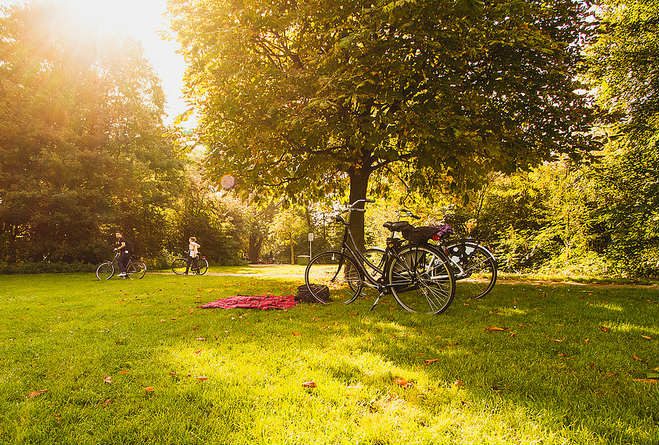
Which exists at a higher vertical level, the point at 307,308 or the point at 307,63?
the point at 307,63

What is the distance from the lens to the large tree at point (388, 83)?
257 inches

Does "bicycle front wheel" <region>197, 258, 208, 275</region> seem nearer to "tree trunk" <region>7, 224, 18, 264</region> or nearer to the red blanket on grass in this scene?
"tree trunk" <region>7, 224, 18, 264</region>

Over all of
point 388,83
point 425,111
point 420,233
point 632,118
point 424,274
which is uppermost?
point 632,118

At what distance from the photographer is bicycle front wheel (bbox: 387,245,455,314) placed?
5.05m

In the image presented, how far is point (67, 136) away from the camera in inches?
711

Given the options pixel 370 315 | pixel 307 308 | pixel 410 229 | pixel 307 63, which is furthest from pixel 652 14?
pixel 307 308

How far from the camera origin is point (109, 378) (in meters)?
3.17

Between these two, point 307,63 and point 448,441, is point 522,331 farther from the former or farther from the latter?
point 307,63

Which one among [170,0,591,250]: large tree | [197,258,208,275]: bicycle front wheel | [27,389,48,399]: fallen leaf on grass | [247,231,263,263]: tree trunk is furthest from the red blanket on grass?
[247,231,263,263]: tree trunk

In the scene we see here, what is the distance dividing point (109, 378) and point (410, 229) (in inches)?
164

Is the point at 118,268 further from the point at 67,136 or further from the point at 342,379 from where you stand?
the point at 342,379

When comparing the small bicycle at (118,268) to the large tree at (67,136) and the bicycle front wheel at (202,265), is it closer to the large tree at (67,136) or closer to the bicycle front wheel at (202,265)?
the bicycle front wheel at (202,265)

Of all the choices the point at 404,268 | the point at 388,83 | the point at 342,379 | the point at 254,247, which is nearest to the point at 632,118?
the point at 388,83

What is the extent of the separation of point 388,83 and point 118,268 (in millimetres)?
13586
